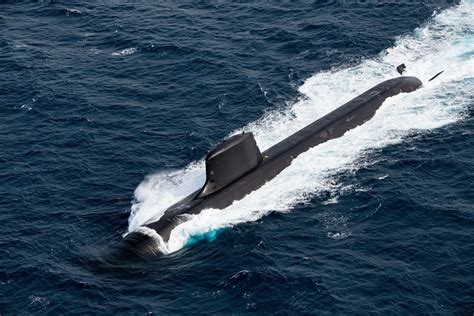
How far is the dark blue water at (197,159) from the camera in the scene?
49781 mm

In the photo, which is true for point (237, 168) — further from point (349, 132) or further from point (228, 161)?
point (349, 132)

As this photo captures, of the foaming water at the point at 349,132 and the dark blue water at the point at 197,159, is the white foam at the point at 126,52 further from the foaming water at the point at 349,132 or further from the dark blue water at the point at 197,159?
the foaming water at the point at 349,132

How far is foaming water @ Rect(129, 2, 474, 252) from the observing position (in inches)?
2341

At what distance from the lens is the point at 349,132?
69.2 metres

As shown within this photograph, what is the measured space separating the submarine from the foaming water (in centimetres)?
64

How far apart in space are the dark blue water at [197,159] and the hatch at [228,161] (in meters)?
4.48

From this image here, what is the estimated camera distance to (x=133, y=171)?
213 feet

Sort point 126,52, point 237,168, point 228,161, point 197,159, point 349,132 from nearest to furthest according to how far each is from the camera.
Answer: point 228,161 → point 237,168 → point 197,159 → point 349,132 → point 126,52

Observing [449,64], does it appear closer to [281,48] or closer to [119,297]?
[281,48]

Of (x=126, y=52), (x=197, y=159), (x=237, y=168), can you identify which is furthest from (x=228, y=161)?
(x=126, y=52)

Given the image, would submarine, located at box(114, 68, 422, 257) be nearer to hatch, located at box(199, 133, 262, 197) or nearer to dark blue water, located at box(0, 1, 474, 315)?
hatch, located at box(199, 133, 262, 197)

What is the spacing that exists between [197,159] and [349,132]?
1322cm

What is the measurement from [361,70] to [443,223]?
88.9ft

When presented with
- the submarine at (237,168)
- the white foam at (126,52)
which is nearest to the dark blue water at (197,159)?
the white foam at (126,52)
